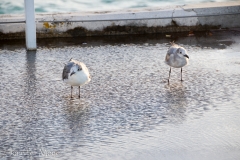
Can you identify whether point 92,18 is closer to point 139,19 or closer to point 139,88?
point 139,19

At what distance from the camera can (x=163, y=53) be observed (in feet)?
34.6

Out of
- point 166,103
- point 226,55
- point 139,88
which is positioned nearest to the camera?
point 166,103

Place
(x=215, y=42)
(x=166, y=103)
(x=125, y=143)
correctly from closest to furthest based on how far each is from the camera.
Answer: (x=125, y=143), (x=166, y=103), (x=215, y=42)

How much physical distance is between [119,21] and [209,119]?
486cm

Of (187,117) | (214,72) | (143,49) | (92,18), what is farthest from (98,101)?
(92,18)

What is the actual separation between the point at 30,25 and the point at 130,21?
2.11 metres

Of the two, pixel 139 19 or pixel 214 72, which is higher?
pixel 139 19

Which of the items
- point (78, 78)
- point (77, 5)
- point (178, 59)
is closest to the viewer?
point (78, 78)

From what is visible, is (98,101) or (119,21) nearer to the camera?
(98,101)

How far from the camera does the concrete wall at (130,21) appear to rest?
1148 centimetres

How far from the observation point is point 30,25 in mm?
10742

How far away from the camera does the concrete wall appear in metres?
11.5

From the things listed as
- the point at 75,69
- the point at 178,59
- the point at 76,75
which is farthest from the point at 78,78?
the point at 178,59

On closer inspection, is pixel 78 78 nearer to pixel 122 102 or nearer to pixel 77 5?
pixel 122 102
